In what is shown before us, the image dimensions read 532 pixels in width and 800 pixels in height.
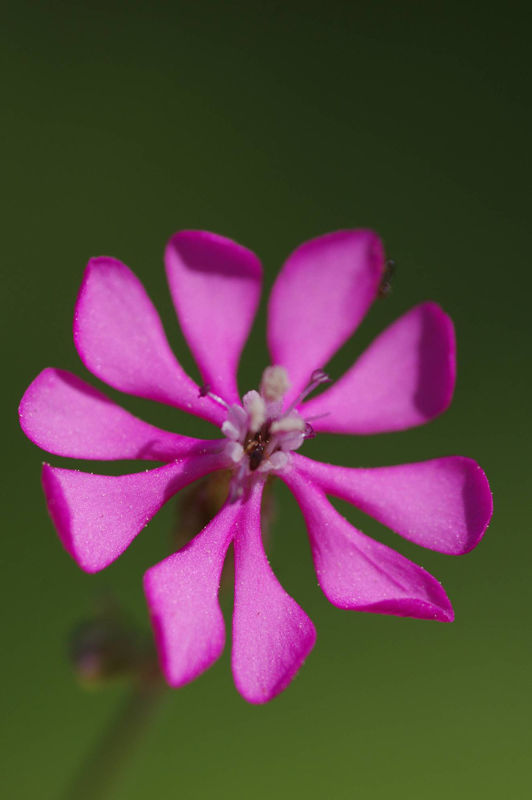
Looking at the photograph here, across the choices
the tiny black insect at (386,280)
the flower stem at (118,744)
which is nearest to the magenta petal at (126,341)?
the tiny black insect at (386,280)

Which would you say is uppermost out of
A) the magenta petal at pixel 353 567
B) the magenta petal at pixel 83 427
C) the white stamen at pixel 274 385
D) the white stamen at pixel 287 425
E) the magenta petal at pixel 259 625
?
the white stamen at pixel 274 385

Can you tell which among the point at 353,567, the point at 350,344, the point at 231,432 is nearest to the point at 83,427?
the point at 231,432

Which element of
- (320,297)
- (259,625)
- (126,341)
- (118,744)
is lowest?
(118,744)

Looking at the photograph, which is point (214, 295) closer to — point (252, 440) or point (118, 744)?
point (252, 440)

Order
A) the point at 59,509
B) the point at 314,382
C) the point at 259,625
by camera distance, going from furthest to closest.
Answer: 1. the point at 314,382
2. the point at 259,625
3. the point at 59,509

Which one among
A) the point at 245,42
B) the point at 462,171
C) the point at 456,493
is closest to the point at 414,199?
the point at 462,171

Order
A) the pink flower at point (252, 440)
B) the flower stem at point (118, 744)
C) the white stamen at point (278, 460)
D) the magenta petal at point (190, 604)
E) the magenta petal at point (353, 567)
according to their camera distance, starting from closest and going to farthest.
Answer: the magenta petal at point (190, 604) → the pink flower at point (252, 440) → the magenta petal at point (353, 567) → the white stamen at point (278, 460) → the flower stem at point (118, 744)

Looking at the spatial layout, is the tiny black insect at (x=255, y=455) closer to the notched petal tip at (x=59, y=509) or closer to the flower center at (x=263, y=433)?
the flower center at (x=263, y=433)

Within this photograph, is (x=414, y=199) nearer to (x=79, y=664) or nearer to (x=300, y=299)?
(x=300, y=299)
